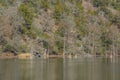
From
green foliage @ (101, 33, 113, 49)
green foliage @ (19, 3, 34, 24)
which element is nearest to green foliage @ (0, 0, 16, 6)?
green foliage @ (19, 3, 34, 24)

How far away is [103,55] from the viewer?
177 metres

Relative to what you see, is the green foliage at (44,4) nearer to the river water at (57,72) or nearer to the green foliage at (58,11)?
the green foliage at (58,11)

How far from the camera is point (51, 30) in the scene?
173 meters

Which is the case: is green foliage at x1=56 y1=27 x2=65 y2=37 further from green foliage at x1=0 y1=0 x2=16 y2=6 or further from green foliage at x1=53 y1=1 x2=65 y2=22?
green foliage at x1=0 y1=0 x2=16 y2=6

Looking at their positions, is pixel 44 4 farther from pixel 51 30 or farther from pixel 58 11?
pixel 51 30

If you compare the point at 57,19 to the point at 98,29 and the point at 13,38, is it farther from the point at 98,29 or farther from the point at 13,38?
the point at 13,38

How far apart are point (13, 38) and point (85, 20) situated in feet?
180

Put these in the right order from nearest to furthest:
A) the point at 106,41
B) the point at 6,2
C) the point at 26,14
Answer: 1. the point at 26,14
2. the point at 6,2
3. the point at 106,41

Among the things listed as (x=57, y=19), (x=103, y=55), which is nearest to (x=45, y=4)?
(x=57, y=19)

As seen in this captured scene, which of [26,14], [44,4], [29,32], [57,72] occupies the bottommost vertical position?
[57,72]

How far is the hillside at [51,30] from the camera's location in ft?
497

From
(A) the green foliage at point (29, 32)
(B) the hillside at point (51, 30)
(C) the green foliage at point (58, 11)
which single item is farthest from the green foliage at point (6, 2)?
(C) the green foliage at point (58, 11)

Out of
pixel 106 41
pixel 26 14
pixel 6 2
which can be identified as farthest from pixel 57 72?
pixel 106 41

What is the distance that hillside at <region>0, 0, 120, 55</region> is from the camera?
152 m
